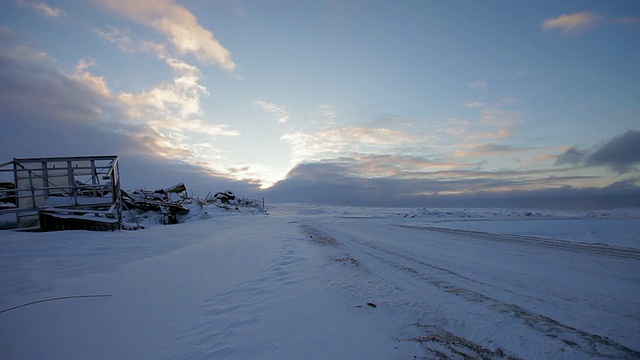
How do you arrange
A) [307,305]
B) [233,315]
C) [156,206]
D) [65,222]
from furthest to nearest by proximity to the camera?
1. [156,206]
2. [65,222]
3. [307,305]
4. [233,315]

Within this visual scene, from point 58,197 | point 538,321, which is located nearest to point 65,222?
point 58,197

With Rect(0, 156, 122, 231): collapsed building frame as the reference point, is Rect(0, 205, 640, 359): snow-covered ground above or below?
below

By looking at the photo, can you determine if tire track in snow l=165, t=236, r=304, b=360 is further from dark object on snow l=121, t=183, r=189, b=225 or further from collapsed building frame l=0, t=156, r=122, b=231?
dark object on snow l=121, t=183, r=189, b=225

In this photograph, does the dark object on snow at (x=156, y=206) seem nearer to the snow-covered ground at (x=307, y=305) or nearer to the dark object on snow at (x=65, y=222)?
the dark object on snow at (x=65, y=222)

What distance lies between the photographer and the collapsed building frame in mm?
8578

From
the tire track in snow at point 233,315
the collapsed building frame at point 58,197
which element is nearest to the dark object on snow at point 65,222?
the collapsed building frame at point 58,197

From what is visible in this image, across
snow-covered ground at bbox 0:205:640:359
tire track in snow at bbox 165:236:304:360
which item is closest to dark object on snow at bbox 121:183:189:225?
snow-covered ground at bbox 0:205:640:359

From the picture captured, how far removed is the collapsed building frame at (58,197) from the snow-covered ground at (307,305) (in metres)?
2.44

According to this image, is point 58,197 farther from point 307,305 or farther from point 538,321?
point 538,321

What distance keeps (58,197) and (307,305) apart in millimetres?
11931

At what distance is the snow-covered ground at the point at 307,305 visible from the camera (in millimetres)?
2342

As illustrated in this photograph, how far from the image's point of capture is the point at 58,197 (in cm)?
1005

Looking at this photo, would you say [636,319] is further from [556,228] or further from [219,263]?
[556,228]

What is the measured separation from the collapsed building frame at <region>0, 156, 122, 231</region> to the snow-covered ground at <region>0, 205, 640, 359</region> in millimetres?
2436
